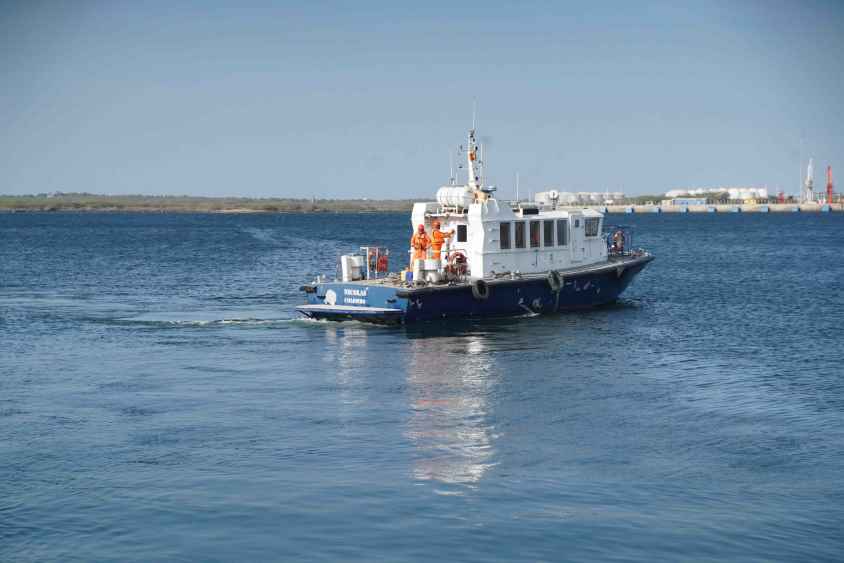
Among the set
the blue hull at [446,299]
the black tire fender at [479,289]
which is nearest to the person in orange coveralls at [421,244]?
the blue hull at [446,299]

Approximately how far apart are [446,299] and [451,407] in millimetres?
11217

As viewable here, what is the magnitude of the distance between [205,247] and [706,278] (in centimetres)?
4973

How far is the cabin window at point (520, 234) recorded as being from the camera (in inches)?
1454

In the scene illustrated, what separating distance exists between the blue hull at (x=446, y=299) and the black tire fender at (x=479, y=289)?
0.10ft

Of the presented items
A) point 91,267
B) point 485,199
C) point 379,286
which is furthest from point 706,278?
point 91,267

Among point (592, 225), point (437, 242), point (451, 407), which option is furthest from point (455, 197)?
point (451, 407)

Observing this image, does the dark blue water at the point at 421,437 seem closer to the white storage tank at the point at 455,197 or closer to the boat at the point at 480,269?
the boat at the point at 480,269

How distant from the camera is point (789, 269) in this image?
6419 centimetres

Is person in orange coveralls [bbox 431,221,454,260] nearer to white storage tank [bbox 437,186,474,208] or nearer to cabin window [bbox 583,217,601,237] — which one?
white storage tank [bbox 437,186,474,208]

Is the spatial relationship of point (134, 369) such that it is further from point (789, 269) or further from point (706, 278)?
point (789, 269)

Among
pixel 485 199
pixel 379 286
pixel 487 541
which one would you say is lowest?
pixel 487 541

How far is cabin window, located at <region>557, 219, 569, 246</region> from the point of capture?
38469 millimetres

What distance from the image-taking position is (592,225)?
40.2 meters

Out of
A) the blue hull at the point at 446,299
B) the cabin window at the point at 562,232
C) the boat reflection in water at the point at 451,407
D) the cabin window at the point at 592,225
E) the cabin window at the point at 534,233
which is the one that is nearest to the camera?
the boat reflection in water at the point at 451,407
